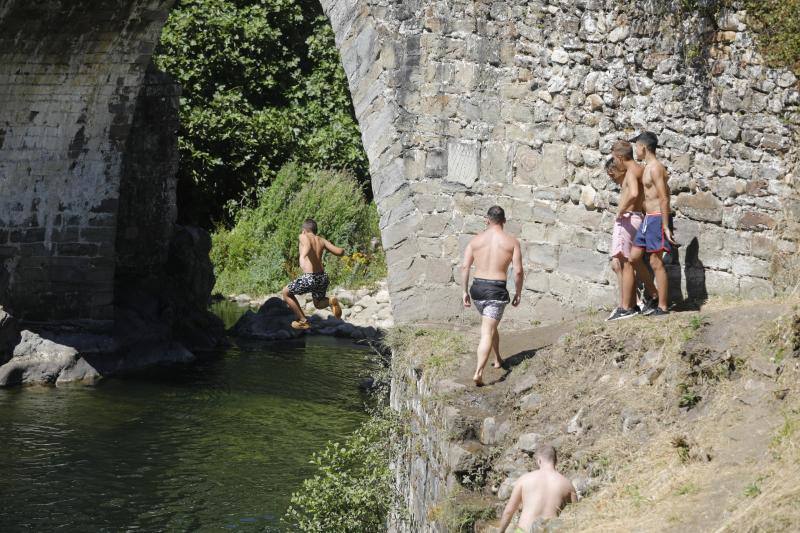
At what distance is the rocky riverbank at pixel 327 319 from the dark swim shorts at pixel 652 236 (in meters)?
8.39

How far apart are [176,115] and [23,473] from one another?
637 cm

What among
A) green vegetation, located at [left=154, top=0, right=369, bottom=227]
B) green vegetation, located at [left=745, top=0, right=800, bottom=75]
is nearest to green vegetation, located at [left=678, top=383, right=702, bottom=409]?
green vegetation, located at [left=745, top=0, right=800, bottom=75]

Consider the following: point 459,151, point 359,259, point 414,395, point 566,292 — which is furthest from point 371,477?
point 359,259

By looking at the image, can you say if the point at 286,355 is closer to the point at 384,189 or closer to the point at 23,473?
the point at 23,473

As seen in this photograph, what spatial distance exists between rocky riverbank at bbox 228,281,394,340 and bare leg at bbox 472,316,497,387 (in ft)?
29.0

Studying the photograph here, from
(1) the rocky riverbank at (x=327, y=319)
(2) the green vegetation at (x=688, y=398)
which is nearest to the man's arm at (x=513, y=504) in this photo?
(2) the green vegetation at (x=688, y=398)

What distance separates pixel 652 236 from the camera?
24.5 feet

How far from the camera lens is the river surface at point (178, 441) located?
9.33 metres

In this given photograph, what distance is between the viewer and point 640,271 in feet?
24.9

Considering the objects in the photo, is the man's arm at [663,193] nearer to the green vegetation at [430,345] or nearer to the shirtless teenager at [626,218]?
the shirtless teenager at [626,218]

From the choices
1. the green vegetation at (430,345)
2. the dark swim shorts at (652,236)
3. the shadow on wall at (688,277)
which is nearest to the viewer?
the green vegetation at (430,345)

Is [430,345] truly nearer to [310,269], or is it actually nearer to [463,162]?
[463,162]

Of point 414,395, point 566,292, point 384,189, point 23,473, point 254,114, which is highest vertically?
point 254,114

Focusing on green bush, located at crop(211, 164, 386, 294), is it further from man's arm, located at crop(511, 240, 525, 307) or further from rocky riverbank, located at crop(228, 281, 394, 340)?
man's arm, located at crop(511, 240, 525, 307)
